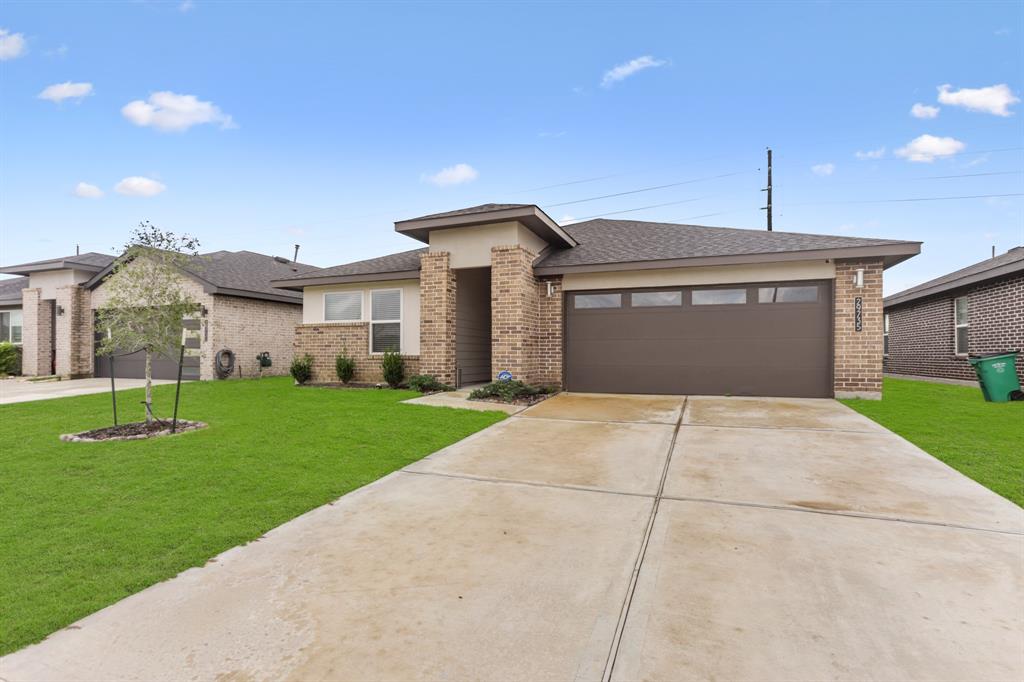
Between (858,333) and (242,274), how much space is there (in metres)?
18.5

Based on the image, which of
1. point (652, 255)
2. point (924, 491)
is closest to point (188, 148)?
point (652, 255)

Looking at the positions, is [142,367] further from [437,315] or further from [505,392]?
[505,392]

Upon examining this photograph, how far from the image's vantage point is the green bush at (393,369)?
11.6 m

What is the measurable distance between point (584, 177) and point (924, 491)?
75.1ft

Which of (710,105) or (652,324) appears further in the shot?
(710,105)

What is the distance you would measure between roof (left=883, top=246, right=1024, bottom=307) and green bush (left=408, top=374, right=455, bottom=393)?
12965 millimetres

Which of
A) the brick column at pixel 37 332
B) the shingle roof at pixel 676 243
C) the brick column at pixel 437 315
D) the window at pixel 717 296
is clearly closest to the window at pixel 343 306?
the brick column at pixel 437 315

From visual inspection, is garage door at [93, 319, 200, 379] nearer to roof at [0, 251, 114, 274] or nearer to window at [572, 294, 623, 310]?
roof at [0, 251, 114, 274]

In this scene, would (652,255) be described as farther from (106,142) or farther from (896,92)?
(106,142)

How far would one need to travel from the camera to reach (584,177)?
2455 cm

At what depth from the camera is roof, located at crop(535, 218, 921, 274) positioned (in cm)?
924

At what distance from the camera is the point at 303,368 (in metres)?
12.7

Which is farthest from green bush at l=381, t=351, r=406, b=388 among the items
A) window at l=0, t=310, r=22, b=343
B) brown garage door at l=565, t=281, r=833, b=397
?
window at l=0, t=310, r=22, b=343

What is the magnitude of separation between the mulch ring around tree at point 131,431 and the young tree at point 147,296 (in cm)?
20
